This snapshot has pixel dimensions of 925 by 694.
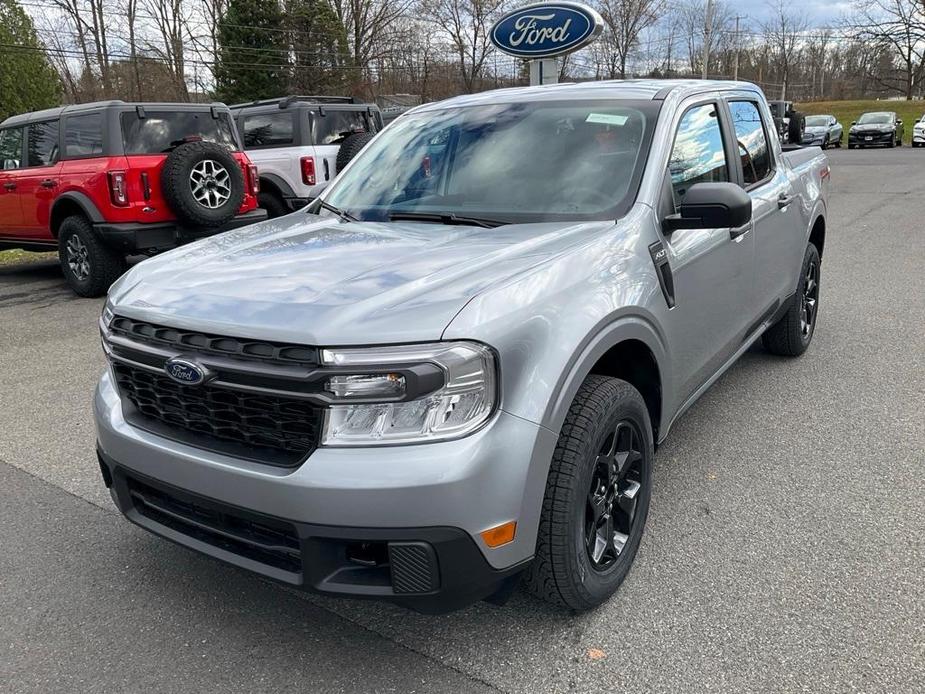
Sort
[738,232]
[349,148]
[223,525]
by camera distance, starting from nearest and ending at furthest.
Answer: [223,525] < [738,232] < [349,148]

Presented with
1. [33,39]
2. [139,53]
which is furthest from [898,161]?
[139,53]

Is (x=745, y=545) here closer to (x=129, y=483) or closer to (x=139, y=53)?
(x=129, y=483)

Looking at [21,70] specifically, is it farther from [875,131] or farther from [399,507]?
[875,131]

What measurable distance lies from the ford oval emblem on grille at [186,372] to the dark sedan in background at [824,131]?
35.8 m

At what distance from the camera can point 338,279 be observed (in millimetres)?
2402

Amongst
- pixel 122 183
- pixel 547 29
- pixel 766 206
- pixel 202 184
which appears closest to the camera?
pixel 766 206

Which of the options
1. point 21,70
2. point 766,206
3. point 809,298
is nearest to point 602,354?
point 766,206

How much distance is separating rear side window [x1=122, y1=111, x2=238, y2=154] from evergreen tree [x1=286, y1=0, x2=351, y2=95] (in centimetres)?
3157

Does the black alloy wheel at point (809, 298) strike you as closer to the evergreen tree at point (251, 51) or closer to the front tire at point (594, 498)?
the front tire at point (594, 498)

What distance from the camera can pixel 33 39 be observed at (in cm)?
2803

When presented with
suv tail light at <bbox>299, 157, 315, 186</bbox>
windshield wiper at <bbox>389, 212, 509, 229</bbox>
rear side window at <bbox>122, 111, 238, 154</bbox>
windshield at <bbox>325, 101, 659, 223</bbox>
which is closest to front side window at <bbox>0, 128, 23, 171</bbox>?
rear side window at <bbox>122, 111, 238, 154</bbox>

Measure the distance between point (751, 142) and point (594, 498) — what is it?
2.69m

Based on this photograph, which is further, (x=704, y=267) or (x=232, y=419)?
(x=704, y=267)

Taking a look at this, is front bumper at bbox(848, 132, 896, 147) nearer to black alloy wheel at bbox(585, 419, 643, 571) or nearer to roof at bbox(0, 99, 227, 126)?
roof at bbox(0, 99, 227, 126)
